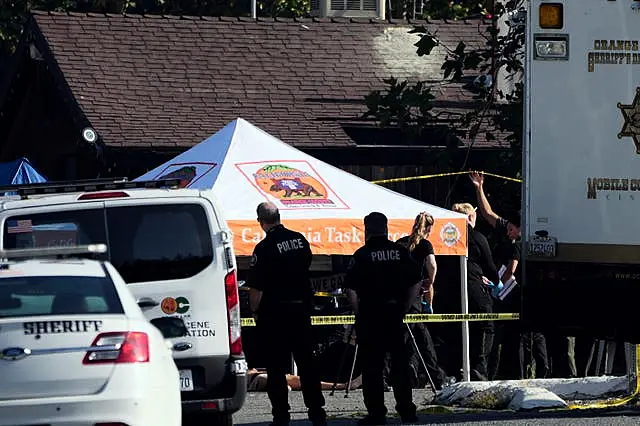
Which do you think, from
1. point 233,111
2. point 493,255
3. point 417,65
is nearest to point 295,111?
point 233,111

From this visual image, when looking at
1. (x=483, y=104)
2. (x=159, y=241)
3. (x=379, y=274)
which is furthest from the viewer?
(x=483, y=104)

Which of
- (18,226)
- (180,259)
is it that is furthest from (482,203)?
(18,226)

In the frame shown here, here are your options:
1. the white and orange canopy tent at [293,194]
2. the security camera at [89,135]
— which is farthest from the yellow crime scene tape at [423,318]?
the security camera at [89,135]

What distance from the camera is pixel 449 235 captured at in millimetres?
17984

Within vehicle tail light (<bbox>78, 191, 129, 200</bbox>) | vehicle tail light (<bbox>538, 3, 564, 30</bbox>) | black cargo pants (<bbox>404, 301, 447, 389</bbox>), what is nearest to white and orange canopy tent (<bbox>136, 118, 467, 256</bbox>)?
black cargo pants (<bbox>404, 301, 447, 389</bbox>)

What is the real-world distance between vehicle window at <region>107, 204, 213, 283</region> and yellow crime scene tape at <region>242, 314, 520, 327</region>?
5546 millimetres

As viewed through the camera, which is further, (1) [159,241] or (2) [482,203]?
(2) [482,203]

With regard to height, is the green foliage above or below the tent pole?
above

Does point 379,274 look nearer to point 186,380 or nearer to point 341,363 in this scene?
point 186,380

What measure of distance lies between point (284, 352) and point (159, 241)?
1812 mm

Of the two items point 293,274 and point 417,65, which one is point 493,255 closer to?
point 417,65

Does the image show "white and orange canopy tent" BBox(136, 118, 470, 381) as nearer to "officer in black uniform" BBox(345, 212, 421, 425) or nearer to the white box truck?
"officer in black uniform" BBox(345, 212, 421, 425)

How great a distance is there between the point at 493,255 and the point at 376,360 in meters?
7.61

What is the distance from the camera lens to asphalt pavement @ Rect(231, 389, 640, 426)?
1295cm
